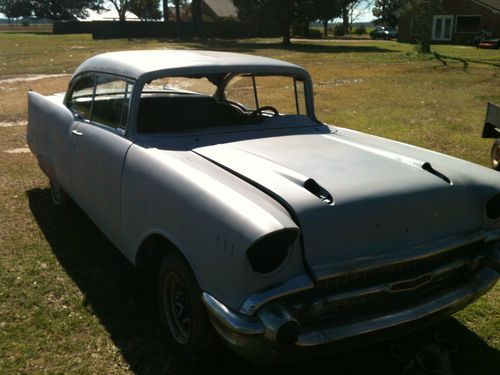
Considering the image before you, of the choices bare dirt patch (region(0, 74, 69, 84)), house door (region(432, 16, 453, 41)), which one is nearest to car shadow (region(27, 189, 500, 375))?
bare dirt patch (region(0, 74, 69, 84))

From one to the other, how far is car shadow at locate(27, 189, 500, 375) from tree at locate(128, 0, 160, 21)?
6694cm

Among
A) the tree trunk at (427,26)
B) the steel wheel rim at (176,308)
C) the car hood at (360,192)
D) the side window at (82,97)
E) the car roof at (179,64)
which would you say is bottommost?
the steel wheel rim at (176,308)

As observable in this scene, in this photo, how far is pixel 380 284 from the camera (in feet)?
7.75

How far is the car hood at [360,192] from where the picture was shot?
89.9 inches

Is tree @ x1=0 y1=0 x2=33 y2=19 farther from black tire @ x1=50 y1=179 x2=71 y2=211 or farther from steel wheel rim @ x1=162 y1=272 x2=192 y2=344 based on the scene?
steel wheel rim @ x1=162 y1=272 x2=192 y2=344

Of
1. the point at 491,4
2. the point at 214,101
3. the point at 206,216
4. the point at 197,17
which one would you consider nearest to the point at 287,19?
the point at 197,17

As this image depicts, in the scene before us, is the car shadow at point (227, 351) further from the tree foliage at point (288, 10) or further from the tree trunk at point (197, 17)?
the tree trunk at point (197, 17)

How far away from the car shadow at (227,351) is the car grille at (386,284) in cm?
45

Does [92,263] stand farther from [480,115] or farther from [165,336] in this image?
[480,115]

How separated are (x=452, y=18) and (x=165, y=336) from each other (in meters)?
42.4

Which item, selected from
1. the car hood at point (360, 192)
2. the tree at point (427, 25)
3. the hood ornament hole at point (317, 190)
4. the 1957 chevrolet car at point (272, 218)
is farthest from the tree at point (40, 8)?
the hood ornament hole at point (317, 190)

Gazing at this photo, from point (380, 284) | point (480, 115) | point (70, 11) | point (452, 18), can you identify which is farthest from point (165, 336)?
point (70, 11)

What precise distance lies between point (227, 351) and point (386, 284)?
3.22 ft

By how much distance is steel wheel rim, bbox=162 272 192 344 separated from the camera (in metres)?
2.64
